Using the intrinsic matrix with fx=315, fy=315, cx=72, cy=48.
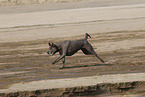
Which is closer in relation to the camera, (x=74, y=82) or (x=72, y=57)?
(x=74, y=82)

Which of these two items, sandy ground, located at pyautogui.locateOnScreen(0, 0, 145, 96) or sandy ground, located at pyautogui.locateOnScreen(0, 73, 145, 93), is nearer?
sandy ground, located at pyautogui.locateOnScreen(0, 73, 145, 93)

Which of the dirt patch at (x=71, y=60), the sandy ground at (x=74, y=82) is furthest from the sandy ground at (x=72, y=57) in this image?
the sandy ground at (x=74, y=82)

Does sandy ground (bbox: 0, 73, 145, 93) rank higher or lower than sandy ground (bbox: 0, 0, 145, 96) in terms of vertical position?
higher

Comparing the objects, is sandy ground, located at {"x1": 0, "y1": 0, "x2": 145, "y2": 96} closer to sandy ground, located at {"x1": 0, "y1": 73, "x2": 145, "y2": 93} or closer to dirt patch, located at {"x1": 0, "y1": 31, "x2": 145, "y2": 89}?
dirt patch, located at {"x1": 0, "y1": 31, "x2": 145, "y2": 89}

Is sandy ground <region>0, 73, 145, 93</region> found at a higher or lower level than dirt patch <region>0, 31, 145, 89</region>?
higher

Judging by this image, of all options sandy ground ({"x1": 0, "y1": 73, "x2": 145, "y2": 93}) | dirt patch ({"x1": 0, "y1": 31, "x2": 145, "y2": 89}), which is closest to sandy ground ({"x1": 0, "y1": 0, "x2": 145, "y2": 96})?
dirt patch ({"x1": 0, "y1": 31, "x2": 145, "y2": 89})

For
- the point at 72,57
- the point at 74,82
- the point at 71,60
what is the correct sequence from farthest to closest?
the point at 72,57 < the point at 71,60 < the point at 74,82

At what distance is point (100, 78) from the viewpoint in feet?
27.8

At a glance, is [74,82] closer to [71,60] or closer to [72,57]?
[71,60]

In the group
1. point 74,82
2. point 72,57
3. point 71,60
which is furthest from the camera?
point 72,57

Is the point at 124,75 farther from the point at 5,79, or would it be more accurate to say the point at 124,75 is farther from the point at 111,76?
the point at 5,79

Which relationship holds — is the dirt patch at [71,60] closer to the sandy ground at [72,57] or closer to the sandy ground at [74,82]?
the sandy ground at [72,57]

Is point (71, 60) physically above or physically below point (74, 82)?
below

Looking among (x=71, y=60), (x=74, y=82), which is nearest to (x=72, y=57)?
(x=71, y=60)
